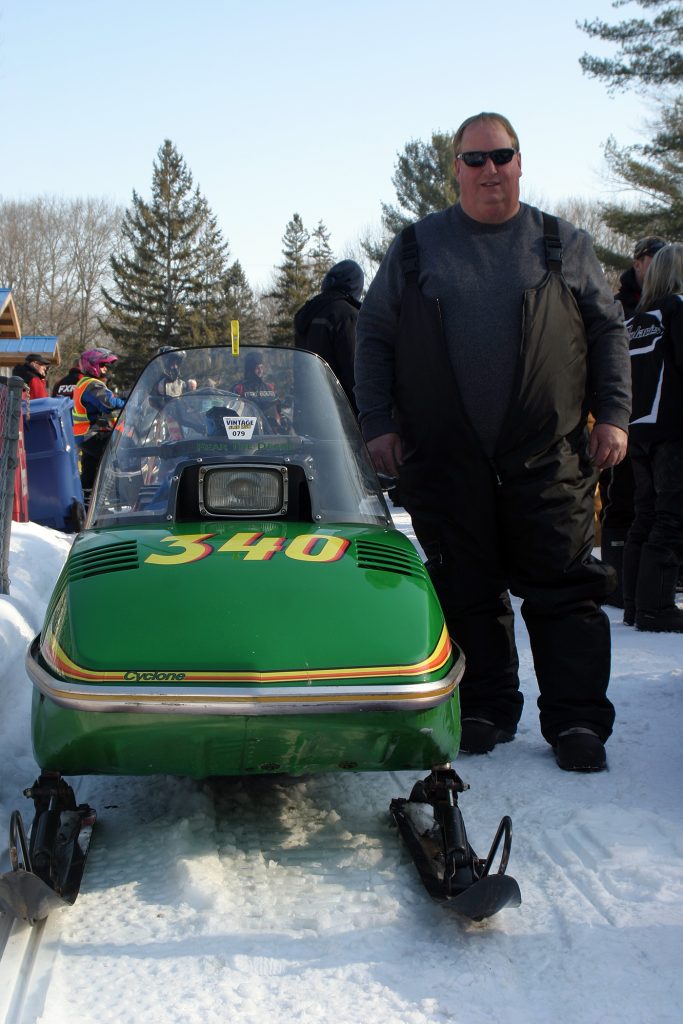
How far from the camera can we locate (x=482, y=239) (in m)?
3.75

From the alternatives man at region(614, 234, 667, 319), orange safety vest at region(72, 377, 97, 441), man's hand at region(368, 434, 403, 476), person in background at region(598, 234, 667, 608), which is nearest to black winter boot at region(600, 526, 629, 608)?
person in background at region(598, 234, 667, 608)

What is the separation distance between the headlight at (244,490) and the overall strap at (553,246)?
3.96 feet

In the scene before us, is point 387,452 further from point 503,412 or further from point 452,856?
point 452,856

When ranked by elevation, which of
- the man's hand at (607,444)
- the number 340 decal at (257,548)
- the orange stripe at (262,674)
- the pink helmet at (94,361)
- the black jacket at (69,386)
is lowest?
the black jacket at (69,386)

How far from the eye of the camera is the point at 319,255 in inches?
2165

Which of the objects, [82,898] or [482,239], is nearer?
[82,898]

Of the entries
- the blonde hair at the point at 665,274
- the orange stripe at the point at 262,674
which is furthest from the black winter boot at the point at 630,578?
the orange stripe at the point at 262,674

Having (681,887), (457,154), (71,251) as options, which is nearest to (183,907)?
(681,887)

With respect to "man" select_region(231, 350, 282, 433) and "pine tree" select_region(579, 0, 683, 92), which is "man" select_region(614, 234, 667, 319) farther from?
"pine tree" select_region(579, 0, 683, 92)

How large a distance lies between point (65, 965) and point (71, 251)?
66.1 meters

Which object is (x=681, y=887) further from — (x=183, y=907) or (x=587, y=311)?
(x=587, y=311)

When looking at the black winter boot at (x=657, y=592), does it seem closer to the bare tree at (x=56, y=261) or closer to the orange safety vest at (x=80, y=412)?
the orange safety vest at (x=80, y=412)

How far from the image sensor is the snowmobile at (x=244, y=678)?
2568 millimetres

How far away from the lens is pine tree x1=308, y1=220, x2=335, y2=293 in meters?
53.9
